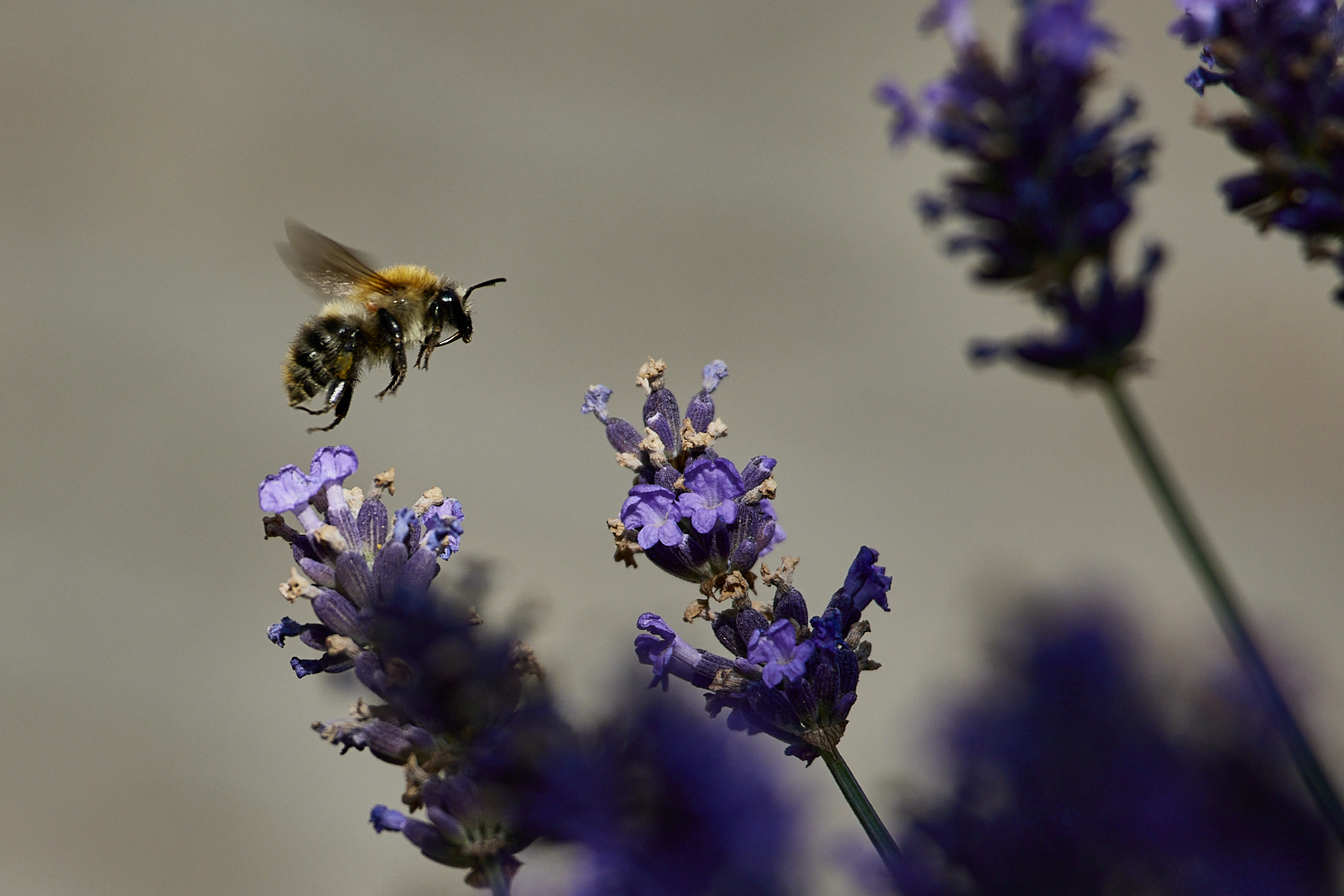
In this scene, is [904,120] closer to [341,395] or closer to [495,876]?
[495,876]

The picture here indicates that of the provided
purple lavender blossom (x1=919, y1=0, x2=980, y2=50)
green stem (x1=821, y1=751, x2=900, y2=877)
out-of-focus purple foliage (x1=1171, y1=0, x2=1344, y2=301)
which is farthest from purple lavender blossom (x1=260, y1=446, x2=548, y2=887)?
out-of-focus purple foliage (x1=1171, y1=0, x2=1344, y2=301)

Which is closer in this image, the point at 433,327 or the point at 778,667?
the point at 778,667

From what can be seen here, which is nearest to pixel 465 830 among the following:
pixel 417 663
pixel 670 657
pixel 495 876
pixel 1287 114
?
pixel 495 876

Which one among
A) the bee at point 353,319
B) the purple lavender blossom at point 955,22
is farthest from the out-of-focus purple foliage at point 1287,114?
the bee at point 353,319

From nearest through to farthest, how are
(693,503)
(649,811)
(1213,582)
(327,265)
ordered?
(1213,582) < (649,811) < (693,503) < (327,265)

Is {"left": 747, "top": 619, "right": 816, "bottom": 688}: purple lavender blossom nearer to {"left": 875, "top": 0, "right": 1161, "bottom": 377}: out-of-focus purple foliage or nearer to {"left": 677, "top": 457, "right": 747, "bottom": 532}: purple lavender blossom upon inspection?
{"left": 677, "top": 457, "right": 747, "bottom": 532}: purple lavender blossom

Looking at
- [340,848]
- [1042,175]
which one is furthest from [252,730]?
[1042,175]

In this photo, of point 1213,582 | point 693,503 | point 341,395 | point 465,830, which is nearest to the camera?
point 1213,582
